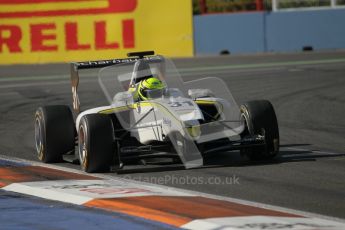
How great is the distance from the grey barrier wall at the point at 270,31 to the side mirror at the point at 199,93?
16.7 metres

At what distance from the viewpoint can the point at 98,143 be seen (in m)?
10.8

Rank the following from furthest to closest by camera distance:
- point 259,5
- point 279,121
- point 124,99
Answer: point 259,5, point 279,121, point 124,99

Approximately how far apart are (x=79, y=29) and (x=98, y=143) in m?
17.4

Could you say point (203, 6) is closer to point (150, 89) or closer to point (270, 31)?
point (270, 31)

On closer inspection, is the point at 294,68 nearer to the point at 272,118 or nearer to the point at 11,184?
the point at 272,118

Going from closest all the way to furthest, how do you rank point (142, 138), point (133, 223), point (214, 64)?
point (133, 223), point (142, 138), point (214, 64)

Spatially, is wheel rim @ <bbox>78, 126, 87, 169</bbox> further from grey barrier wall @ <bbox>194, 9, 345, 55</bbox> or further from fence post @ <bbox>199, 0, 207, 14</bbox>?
fence post @ <bbox>199, 0, 207, 14</bbox>

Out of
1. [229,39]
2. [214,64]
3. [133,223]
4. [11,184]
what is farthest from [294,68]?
[133,223]

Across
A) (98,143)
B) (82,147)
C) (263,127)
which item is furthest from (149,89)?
(263,127)

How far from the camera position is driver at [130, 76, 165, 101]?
11.7 m

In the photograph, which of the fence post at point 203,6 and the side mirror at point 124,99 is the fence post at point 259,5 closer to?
the fence post at point 203,6

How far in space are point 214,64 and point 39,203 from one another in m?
18.0

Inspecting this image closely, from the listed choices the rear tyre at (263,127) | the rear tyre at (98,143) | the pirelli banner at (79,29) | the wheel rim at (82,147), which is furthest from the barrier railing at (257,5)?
the rear tyre at (98,143)

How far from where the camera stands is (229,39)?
2917 centimetres
